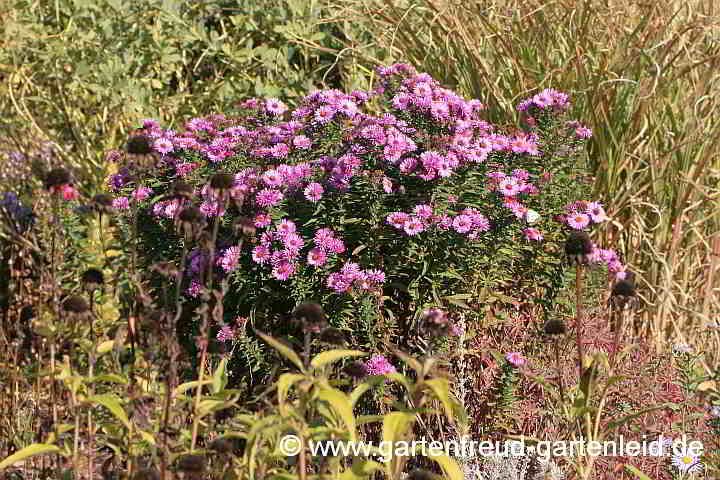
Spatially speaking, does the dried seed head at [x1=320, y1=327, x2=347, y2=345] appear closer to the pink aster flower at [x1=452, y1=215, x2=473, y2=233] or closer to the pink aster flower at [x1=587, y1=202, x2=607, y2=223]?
the pink aster flower at [x1=452, y1=215, x2=473, y2=233]

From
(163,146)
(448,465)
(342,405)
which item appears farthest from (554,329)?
(163,146)

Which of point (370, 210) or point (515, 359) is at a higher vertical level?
point (370, 210)

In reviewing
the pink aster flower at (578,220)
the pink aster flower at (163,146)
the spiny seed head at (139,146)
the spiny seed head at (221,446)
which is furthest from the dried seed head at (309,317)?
the pink aster flower at (578,220)

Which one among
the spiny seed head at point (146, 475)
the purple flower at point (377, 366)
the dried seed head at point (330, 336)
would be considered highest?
the dried seed head at point (330, 336)

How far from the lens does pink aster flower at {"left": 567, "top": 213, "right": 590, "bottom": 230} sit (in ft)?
10.5

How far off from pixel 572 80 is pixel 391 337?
1.80 meters

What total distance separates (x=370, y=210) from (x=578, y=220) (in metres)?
0.82

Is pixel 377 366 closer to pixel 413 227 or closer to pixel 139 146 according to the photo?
pixel 413 227

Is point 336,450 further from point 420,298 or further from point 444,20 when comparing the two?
point 444,20

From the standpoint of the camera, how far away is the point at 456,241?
295 centimetres

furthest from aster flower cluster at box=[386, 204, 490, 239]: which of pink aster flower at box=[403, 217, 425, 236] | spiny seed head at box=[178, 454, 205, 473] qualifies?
spiny seed head at box=[178, 454, 205, 473]

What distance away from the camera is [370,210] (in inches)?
115

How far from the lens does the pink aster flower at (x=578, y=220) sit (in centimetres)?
321

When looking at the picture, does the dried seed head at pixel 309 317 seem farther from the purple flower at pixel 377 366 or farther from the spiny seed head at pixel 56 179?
the purple flower at pixel 377 366
